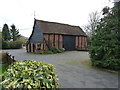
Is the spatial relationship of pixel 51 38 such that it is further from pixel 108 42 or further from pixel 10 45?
pixel 10 45

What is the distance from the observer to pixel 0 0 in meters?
8.65

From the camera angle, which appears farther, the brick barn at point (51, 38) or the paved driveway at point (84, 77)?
the brick barn at point (51, 38)

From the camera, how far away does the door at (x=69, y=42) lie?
14180mm

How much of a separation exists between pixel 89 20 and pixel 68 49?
534 inches

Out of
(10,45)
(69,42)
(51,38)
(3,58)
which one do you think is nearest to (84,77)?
(3,58)

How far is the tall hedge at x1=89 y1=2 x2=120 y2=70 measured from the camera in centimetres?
429

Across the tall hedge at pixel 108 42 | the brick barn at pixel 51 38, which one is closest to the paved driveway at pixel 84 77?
the tall hedge at pixel 108 42

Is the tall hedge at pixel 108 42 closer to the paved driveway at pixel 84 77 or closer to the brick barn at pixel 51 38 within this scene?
the paved driveway at pixel 84 77

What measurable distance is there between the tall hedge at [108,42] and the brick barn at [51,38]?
800 centimetres

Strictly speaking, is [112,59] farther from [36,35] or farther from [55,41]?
[36,35]

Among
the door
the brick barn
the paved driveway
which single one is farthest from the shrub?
the door

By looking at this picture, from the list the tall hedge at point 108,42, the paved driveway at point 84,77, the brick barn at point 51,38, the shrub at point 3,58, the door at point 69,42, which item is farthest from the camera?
the door at point 69,42

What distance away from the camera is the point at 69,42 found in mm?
14578

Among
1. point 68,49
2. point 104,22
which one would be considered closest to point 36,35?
point 68,49
